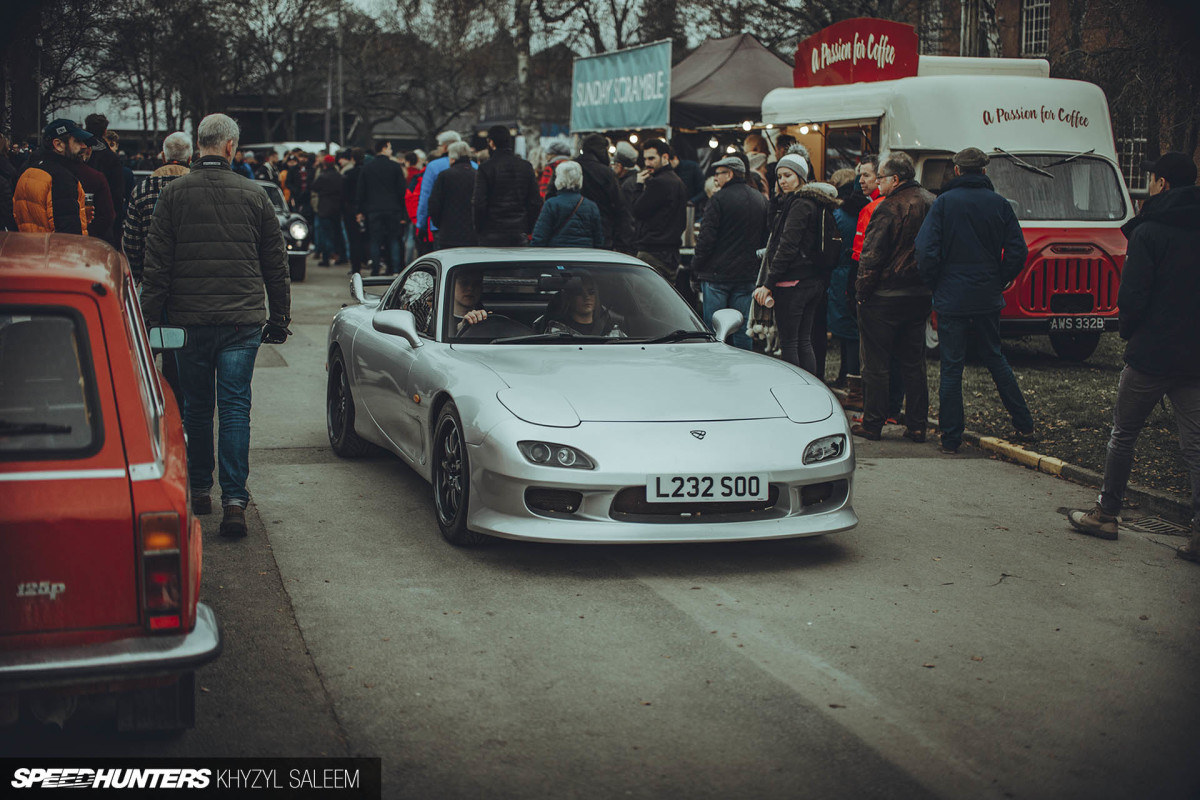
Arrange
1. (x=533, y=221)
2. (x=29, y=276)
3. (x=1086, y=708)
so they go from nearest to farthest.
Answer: (x=29, y=276)
(x=1086, y=708)
(x=533, y=221)

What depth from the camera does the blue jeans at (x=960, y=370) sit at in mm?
8695

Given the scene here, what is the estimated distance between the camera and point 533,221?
13.0m

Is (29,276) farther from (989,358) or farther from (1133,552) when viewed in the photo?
(989,358)

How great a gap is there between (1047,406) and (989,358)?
1800 millimetres

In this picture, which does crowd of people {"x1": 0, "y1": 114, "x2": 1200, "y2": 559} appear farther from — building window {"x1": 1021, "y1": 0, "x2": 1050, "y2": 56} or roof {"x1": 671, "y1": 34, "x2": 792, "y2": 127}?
building window {"x1": 1021, "y1": 0, "x2": 1050, "y2": 56}

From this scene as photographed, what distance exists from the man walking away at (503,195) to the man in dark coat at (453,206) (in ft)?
5.12

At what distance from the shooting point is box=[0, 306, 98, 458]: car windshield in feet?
10.7

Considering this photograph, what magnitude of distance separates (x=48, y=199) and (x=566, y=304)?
486 cm

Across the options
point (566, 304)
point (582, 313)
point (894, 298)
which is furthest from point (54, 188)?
point (894, 298)

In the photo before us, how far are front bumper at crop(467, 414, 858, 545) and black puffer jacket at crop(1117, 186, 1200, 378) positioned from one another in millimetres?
1722

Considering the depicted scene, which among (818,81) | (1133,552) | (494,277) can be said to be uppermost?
(818,81)

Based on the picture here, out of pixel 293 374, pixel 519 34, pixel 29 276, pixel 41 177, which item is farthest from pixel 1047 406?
pixel 519 34

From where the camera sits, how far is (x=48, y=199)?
9.83m

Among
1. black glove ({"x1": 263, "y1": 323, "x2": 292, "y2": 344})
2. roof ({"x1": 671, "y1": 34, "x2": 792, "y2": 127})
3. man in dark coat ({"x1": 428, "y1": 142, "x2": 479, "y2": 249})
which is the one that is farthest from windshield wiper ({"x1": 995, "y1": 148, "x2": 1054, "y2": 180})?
black glove ({"x1": 263, "y1": 323, "x2": 292, "y2": 344})
